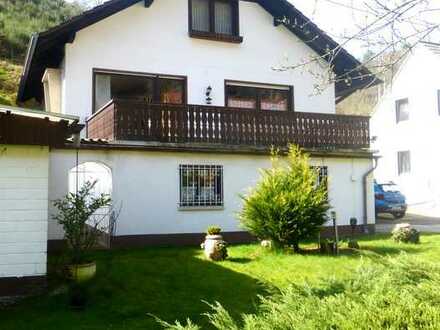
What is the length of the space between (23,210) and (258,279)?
435 cm

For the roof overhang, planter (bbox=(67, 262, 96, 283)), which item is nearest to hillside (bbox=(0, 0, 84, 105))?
the roof overhang

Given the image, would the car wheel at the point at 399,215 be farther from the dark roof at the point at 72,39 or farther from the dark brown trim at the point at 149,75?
the dark brown trim at the point at 149,75

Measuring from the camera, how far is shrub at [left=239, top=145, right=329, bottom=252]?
12.1 metres

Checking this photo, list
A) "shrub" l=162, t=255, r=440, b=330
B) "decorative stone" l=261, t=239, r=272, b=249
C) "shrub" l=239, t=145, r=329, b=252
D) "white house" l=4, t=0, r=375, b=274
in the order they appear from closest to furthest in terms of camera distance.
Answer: "shrub" l=162, t=255, r=440, b=330 → "shrub" l=239, t=145, r=329, b=252 → "decorative stone" l=261, t=239, r=272, b=249 → "white house" l=4, t=0, r=375, b=274

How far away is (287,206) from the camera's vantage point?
1213 cm

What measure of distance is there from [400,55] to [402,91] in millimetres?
26793

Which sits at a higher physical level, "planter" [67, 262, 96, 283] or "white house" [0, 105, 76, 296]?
"white house" [0, 105, 76, 296]

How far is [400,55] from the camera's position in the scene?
570 cm

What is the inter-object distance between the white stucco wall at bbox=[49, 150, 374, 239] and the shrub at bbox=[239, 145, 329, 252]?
8.03 ft

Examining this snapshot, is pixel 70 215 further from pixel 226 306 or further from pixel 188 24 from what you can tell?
pixel 188 24

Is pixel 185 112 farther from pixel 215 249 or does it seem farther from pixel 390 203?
pixel 390 203

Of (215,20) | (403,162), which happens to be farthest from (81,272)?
(403,162)

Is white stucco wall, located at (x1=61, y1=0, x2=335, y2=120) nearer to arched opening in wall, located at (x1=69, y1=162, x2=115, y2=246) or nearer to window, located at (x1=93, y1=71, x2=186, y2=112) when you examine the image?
window, located at (x1=93, y1=71, x2=186, y2=112)

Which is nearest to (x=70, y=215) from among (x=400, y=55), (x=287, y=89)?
(x=400, y=55)
